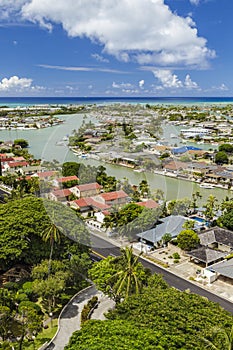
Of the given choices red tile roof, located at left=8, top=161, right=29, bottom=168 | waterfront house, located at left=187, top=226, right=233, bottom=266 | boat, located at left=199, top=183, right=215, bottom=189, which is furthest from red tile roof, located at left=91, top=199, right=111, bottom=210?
red tile roof, located at left=8, top=161, right=29, bottom=168

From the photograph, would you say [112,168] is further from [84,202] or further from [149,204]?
[84,202]

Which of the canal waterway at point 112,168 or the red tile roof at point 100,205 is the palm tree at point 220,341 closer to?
the canal waterway at point 112,168

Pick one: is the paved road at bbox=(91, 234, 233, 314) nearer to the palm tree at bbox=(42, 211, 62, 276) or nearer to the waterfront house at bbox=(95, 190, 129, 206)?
the waterfront house at bbox=(95, 190, 129, 206)

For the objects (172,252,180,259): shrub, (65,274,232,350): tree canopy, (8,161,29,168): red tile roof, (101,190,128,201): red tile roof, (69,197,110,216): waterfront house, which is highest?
(101,190,128,201): red tile roof

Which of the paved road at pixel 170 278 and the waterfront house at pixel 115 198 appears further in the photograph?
the waterfront house at pixel 115 198

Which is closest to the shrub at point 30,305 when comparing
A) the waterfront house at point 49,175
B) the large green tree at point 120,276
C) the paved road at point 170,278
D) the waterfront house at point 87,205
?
the large green tree at point 120,276
